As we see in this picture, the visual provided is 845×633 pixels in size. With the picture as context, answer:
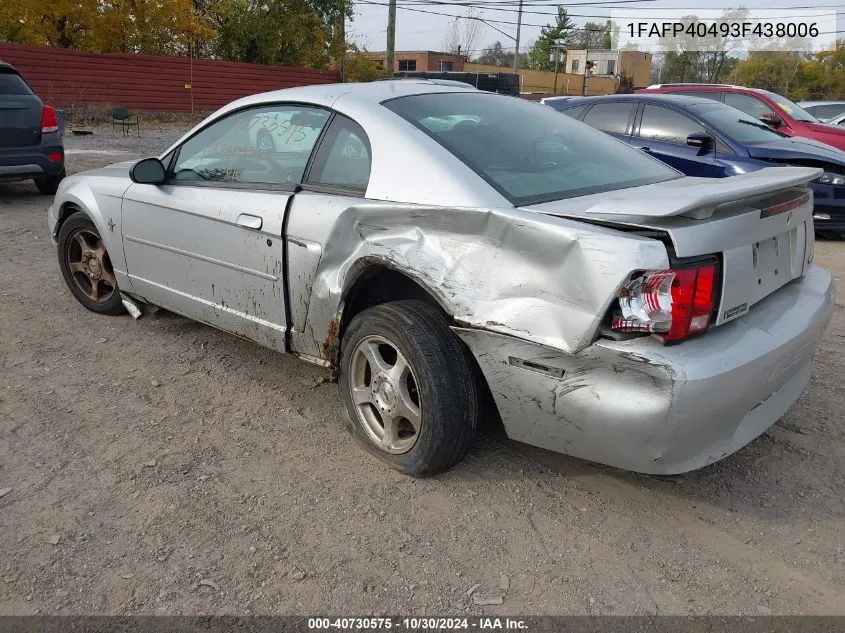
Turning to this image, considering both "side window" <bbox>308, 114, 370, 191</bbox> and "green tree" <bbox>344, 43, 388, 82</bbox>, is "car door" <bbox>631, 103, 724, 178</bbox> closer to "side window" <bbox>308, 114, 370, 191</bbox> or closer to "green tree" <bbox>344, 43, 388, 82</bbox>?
"side window" <bbox>308, 114, 370, 191</bbox>

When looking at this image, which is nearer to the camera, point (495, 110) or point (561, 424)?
point (561, 424)

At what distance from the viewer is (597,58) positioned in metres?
49.4

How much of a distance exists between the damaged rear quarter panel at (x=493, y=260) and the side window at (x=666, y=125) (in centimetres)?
531

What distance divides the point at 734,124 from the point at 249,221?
6.00 meters

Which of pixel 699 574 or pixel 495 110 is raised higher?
pixel 495 110

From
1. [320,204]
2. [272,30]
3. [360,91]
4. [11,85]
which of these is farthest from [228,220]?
[272,30]

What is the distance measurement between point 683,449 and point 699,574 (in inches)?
16.8

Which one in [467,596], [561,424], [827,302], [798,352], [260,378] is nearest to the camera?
[467,596]

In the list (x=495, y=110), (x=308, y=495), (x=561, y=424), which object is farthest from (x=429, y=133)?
(x=308, y=495)

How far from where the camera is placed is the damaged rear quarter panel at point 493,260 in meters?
2.24

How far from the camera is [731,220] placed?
2.36 metres

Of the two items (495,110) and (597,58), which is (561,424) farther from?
(597,58)

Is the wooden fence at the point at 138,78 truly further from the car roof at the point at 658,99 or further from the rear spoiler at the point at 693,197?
the rear spoiler at the point at 693,197

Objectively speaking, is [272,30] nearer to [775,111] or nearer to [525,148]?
[775,111]
